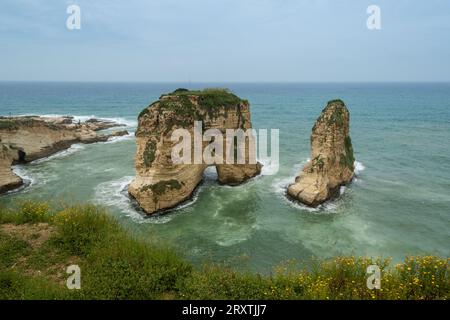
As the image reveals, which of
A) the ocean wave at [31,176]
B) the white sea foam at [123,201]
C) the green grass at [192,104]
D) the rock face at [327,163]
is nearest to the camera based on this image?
the white sea foam at [123,201]

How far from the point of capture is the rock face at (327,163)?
2445 centimetres

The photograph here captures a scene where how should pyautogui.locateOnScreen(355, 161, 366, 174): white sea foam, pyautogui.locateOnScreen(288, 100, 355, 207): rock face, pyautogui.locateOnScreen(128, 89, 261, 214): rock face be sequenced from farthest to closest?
pyautogui.locateOnScreen(355, 161, 366, 174): white sea foam
pyautogui.locateOnScreen(288, 100, 355, 207): rock face
pyautogui.locateOnScreen(128, 89, 261, 214): rock face

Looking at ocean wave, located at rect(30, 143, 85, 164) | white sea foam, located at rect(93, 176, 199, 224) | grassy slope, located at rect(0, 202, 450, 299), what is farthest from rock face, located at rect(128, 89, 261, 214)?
ocean wave, located at rect(30, 143, 85, 164)

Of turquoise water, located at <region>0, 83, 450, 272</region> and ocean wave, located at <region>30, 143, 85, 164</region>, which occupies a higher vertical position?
ocean wave, located at <region>30, 143, 85, 164</region>

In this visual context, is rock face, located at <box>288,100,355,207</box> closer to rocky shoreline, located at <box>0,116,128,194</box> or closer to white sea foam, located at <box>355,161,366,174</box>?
white sea foam, located at <box>355,161,366,174</box>

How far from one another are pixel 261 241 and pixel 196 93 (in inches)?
567

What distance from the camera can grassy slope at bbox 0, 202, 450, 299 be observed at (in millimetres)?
7781

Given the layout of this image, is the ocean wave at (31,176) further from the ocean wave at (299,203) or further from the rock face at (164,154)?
the ocean wave at (299,203)

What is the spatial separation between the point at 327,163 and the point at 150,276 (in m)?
19.9

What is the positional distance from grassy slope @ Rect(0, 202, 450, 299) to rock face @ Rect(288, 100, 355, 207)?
50.9 feet

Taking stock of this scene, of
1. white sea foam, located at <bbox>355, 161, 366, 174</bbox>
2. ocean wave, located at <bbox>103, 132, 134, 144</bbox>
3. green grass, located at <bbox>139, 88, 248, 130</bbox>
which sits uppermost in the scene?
green grass, located at <bbox>139, 88, 248, 130</bbox>

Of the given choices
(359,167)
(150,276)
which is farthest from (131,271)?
(359,167)

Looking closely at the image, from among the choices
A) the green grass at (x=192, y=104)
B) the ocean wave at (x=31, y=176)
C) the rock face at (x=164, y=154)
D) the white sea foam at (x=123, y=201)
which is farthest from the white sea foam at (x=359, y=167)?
the ocean wave at (x=31, y=176)

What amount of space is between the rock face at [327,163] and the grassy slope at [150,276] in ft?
50.9
